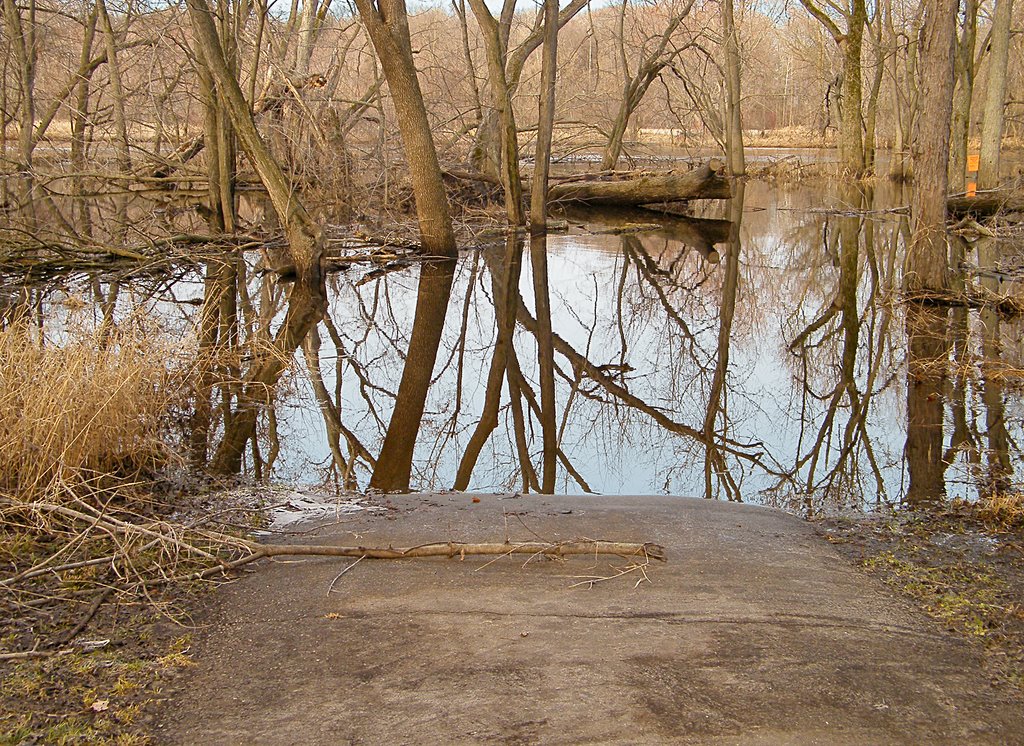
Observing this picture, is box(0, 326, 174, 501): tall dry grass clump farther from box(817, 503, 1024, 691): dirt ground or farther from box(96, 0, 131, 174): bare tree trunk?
box(96, 0, 131, 174): bare tree trunk

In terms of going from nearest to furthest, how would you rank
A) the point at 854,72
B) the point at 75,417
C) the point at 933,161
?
1. the point at 75,417
2. the point at 933,161
3. the point at 854,72

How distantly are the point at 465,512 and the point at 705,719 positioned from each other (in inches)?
98.3

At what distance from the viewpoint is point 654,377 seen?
9.10m

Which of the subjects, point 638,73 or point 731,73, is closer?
point 731,73

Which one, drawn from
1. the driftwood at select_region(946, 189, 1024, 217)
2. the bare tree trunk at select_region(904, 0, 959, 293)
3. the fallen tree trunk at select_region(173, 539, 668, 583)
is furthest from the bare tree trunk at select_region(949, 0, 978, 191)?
the fallen tree trunk at select_region(173, 539, 668, 583)

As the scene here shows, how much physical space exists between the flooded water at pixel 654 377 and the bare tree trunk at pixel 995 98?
5.69m

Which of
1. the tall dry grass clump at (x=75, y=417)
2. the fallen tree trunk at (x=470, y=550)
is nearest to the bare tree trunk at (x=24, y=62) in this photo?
the tall dry grass clump at (x=75, y=417)

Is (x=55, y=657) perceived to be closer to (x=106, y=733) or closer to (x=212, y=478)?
(x=106, y=733)

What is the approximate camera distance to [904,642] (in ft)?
12.2

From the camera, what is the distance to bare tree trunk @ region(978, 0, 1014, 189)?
20.9 meters

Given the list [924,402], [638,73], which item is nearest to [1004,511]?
[924,402]

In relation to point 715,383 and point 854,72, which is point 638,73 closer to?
point 854,72

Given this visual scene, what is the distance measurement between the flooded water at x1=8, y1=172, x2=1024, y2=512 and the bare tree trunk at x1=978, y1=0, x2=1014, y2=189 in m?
5.69

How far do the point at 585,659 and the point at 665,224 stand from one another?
19.2m
